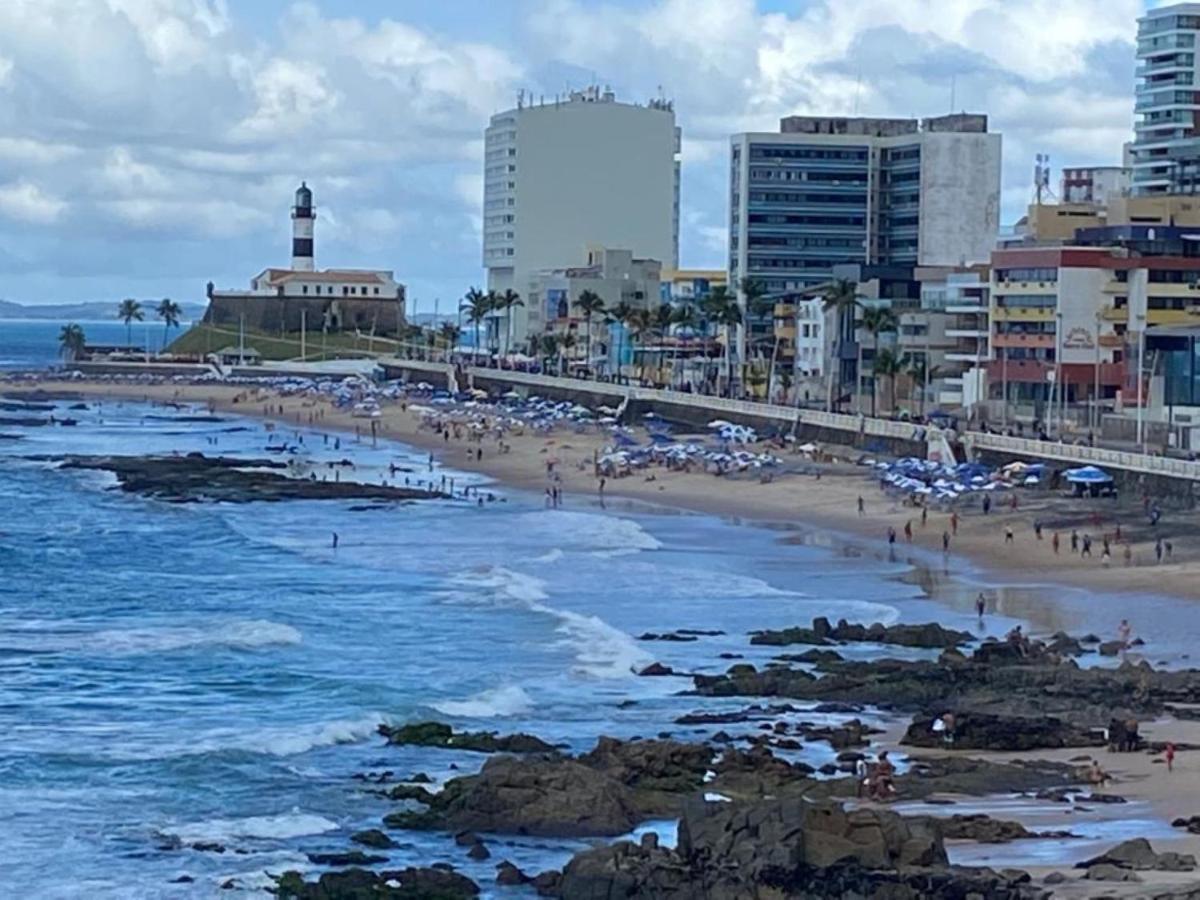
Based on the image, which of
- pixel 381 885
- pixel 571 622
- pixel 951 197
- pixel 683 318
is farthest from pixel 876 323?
pixel 381 885

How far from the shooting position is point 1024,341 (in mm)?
93000

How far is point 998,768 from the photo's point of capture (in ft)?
111

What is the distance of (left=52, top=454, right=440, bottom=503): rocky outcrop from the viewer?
8338 centimetres

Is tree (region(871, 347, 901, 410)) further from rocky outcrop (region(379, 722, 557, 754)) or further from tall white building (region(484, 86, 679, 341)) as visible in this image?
tall white building (region(484, 86, 679, 341))

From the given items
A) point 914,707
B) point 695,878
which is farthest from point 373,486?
point 695,878

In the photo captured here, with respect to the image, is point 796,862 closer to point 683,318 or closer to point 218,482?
point 218,482

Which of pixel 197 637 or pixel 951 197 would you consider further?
pixel 951 197

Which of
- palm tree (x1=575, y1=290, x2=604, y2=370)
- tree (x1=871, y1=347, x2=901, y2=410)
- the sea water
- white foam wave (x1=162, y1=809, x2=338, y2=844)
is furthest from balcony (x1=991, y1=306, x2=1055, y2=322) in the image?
white foam wave (x1=162, y1=809, x2=338, y2=844)

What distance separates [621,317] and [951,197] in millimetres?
20369

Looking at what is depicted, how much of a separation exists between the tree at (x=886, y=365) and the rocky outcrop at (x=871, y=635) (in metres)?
49.5

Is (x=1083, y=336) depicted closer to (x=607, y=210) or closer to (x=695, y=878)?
(x=695, y=878)

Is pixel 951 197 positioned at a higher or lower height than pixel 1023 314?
higher

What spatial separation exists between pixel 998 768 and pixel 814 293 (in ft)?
279

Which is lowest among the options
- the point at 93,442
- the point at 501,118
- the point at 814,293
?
the point at 93,442
